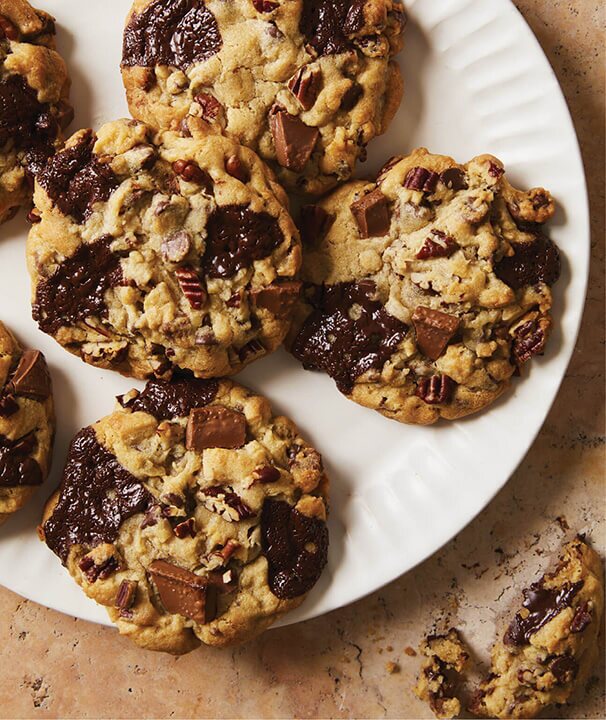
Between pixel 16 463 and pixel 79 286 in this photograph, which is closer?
pixel 79 286

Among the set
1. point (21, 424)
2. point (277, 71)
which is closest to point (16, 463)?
point (21, 424)

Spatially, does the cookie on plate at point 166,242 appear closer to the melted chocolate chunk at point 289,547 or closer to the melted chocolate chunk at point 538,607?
the melted chocolate chunk at point 289,547

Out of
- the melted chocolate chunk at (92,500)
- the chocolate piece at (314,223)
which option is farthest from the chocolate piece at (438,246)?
the melted chocolate chunk at (92,500)

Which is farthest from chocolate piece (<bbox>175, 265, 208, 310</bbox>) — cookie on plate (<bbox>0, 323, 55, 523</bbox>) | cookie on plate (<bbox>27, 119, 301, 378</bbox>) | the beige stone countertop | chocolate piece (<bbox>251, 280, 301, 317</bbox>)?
the beige stone countertop

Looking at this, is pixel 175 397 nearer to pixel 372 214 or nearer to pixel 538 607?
pixel 372 214

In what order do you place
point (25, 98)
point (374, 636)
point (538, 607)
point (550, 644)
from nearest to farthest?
point (25, 98), point (550, 644), point (538, 607), point (374, 636)

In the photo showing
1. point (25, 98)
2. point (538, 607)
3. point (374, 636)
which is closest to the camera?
point (25, 98)

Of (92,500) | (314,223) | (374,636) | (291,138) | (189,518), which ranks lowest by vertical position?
(374,636)
